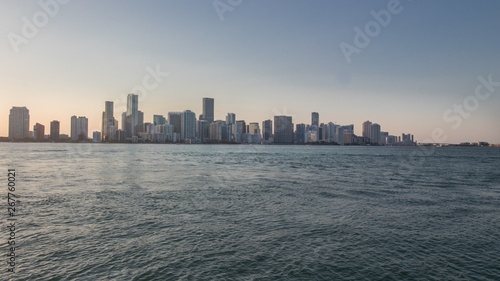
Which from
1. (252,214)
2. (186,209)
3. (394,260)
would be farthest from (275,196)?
(394,260)

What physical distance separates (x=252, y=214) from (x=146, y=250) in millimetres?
9579

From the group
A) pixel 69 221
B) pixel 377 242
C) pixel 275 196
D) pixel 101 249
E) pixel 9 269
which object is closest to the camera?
pixel 9 269

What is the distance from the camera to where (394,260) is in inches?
590

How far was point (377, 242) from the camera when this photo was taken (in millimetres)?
17484

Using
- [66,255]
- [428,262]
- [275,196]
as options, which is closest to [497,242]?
[428,262]

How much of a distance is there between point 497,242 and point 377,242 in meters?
7.24

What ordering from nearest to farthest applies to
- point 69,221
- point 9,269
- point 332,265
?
point 9,269 → point 332,265 → point 69,221

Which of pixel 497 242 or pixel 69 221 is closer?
pixel 497 242

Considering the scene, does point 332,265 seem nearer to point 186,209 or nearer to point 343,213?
point 343,213

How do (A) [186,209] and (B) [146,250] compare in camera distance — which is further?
(A) [186,209]

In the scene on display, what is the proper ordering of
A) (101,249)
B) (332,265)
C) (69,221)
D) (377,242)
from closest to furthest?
(332,265) → (101,249) → (377,242) → (69,221)

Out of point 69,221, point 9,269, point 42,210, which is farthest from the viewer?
point 42,210

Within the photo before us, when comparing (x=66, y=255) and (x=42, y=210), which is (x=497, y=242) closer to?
(x=66, y=255)

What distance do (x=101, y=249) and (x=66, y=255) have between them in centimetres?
154
